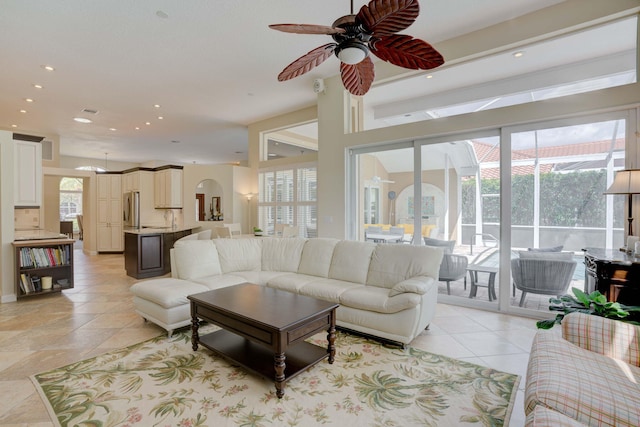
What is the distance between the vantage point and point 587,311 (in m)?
2.08

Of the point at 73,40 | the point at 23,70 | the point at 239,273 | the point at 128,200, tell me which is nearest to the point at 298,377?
the point at 239,273

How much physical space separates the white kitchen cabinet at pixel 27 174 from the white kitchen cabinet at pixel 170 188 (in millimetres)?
3565

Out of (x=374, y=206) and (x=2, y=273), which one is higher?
(x=374, y=206)

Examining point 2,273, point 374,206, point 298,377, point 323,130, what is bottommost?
point 298,377

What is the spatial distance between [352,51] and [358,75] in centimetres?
50

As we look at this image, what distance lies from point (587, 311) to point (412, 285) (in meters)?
1.23

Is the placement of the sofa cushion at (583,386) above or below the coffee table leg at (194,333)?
above

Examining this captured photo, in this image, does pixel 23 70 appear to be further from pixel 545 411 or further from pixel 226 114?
pixel 545 411

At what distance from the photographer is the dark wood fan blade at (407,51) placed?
1993 millimetres

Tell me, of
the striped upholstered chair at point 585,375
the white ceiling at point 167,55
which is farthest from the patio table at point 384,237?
the striped upholstered chair at point 585,375

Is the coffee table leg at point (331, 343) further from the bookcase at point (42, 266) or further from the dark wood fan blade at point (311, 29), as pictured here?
the bookcase at point (42, 266)

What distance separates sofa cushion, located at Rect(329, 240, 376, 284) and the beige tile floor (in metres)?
0.95

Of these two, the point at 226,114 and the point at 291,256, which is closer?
the point at 291,256

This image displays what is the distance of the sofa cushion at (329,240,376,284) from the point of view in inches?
145
